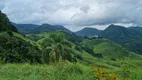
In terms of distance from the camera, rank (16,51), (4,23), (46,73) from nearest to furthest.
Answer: (46,73) → (16,51) → (4,23)

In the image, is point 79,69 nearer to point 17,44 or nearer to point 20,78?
point 20,78

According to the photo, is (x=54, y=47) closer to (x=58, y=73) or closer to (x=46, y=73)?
(x=46, y=73)

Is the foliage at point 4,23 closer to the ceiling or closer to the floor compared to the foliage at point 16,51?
closer to the ceiling

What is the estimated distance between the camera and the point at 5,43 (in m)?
60.7

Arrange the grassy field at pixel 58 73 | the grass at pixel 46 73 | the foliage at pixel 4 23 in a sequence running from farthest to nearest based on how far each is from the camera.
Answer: the foliage at pixel 4 23, the grass at pixel 46 73, the grassy field at pixel 58 73

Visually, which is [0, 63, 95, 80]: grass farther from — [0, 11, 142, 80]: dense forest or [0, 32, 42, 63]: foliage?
[0, 32, 42, 63]: foliage

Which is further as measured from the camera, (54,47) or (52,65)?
(54,47)

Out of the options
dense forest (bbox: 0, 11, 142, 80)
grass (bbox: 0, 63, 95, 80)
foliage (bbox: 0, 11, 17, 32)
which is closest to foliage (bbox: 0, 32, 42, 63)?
dense forest (bbox: 0, 11, 142, 80)

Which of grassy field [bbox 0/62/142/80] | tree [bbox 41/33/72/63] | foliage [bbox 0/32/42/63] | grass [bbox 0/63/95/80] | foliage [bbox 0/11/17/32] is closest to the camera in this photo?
grassy field [bbox 0/62/142/80]

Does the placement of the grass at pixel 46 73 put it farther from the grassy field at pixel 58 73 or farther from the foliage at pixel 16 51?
the foliage at pixel 16 51

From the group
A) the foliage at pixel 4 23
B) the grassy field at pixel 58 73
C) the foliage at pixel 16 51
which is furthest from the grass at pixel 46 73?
the foliage at pixel 4 23

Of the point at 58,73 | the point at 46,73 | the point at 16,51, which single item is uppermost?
the point at 58,73

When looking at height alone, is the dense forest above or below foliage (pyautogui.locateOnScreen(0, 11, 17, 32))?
below

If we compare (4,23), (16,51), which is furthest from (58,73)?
(4,23)
